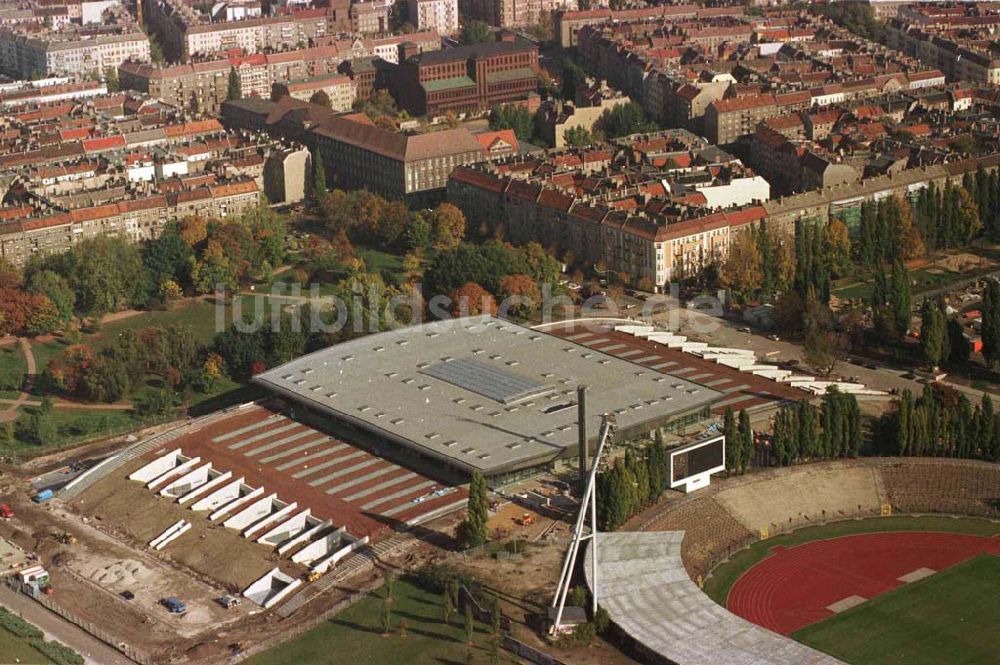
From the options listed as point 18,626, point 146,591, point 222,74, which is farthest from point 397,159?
point 18,626

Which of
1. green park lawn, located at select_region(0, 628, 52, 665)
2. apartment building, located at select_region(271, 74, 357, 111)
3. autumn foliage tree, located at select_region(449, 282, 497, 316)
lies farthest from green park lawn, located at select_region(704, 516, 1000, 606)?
apartment building, located at select_region(271, 74, 357, 111)

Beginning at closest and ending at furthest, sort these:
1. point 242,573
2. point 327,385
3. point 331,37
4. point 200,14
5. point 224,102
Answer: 1. point 242,573
2. point 327,385
3. point 224,102
4. point 331,37
5. point 200,14

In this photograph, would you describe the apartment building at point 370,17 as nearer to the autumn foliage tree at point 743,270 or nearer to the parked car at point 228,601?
the autumn foliage tree at point 743,270

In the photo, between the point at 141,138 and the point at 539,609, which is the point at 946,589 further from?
the point at 141,138

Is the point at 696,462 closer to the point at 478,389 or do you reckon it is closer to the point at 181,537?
the point at 478,389

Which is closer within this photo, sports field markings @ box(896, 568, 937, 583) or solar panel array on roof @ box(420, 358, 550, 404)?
sports field markings @ box(896, 568, 937, 583)

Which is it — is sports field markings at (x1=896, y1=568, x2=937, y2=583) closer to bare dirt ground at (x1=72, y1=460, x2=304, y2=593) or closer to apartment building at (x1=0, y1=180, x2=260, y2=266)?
bare dirt ground at (x1=72, y1=460, x2=304, y2=593)

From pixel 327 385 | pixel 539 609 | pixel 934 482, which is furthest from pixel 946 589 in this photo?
pixel 327 385
